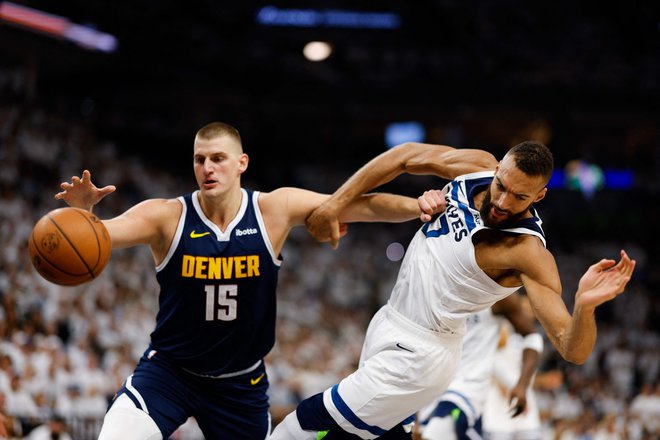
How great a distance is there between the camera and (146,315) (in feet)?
44.5

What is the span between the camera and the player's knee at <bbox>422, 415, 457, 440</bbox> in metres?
6.48

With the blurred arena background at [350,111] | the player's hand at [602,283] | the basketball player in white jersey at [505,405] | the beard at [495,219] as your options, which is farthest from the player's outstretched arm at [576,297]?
the blurred arena background at [350,111]

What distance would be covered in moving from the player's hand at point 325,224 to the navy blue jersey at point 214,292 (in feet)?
0.98

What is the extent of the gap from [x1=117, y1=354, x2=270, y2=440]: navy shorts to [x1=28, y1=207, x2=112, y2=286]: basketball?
31.1 inches

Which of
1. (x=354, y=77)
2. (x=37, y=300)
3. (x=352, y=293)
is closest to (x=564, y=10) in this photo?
(x=354, y=77)

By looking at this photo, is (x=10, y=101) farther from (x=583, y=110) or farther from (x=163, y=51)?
(x=583, y=110)

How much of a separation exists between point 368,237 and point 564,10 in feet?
28.9

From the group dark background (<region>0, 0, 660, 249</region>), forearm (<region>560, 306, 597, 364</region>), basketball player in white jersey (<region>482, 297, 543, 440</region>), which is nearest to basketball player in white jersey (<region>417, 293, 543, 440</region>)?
basketball player in white jersey (<region>482, 297, 543, 440</region>)

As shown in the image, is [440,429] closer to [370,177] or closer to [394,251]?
[370,177]

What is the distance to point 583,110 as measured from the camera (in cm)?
2352

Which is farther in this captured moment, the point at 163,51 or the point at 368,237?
the point at 368,237

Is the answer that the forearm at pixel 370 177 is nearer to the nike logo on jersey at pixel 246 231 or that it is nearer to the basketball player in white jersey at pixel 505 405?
the nike logo on jersey at pixel 246 231

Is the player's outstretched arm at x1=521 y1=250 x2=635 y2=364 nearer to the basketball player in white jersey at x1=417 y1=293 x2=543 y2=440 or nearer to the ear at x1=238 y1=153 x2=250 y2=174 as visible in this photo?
the ear at x1=238 y1=153 x2=250 y2=174

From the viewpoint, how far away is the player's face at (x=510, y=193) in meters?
4.21
